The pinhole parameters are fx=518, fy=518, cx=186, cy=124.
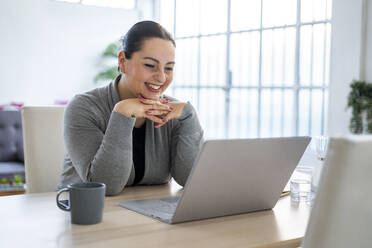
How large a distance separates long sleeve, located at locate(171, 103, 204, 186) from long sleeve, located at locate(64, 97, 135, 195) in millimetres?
213

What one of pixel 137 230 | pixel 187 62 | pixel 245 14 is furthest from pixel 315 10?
pixel 137 230

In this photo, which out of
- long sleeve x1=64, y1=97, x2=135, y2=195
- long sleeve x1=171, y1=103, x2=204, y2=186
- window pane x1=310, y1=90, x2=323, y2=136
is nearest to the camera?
long sleeve x1=64, y1=97, x2=135, y2=195

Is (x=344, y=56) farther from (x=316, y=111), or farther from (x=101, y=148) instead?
(x=101, y=148)

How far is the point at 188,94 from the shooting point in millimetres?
7293

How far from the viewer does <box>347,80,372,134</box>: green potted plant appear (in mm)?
4457

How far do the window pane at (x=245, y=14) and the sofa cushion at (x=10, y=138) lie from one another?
2.81 meters

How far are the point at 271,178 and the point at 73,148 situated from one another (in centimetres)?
69

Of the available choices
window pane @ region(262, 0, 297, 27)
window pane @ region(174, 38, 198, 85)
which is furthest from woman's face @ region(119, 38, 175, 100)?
window pane @ region(174, 38, 198, 85)

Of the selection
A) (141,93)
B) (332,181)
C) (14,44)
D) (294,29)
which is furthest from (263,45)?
(332,181)

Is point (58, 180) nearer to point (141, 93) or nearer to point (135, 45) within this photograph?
point (141, 93)

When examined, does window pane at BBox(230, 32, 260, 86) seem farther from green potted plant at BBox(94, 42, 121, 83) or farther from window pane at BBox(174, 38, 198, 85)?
green potted plant at BBox(94, 42, 121, 83)

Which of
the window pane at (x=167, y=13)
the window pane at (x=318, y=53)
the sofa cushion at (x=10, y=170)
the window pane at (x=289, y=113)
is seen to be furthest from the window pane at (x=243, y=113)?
the sofa cushion at (x=10, y=170)

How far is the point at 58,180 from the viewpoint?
193 cm

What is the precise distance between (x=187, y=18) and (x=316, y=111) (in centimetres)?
281
